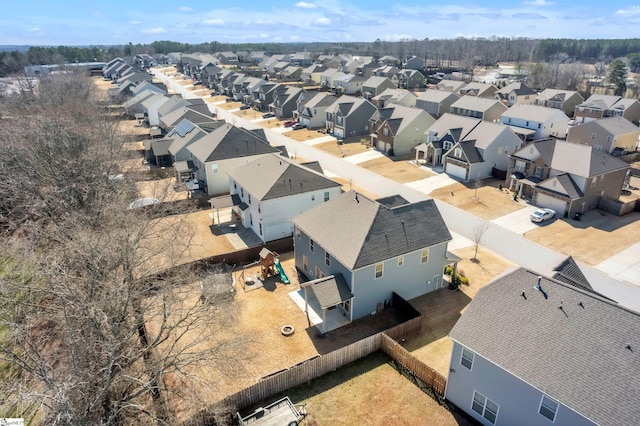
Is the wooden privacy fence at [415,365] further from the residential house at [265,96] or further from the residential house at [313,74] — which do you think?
the residential house at [313,74]

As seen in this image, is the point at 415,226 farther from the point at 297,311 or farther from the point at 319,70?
the point at 319,70

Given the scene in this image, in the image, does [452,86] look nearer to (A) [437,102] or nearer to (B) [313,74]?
(A) [437,102]

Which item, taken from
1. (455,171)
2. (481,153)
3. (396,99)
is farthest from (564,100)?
Answer: (455,171)

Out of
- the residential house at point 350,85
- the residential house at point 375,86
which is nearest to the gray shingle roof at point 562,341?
the residential house at point 375,86

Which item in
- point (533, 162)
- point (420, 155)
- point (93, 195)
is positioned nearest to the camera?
point (93, 195)

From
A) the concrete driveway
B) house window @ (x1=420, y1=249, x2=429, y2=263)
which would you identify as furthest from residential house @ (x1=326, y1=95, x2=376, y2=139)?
house window @ (x1=420, y1=249, x2=429, y2=263)

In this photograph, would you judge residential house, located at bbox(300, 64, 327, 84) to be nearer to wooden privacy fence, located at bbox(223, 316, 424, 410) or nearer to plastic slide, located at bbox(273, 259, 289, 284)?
plastic slide, located at bbox(273, 259, 289, 284)

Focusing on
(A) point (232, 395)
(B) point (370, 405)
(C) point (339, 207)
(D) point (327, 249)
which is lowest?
(B) point (370, 405)

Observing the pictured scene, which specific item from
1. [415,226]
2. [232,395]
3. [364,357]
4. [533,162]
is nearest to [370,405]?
[364,357]
